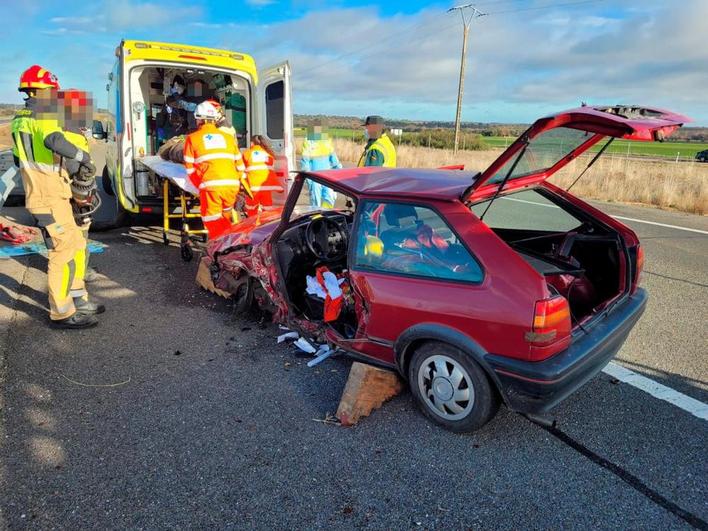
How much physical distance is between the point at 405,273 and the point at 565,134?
1225 millimetres

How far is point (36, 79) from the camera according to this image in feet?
14.3

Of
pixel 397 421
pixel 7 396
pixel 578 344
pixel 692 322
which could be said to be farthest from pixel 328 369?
pixel 692 322

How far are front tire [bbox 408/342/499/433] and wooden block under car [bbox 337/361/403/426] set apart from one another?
7.1 inches

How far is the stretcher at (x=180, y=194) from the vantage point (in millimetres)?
6223

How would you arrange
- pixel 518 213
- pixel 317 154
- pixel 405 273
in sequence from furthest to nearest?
pixel 518 213 → pixel 317 154 → pixel 405 273

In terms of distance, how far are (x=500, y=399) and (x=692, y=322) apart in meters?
2.85

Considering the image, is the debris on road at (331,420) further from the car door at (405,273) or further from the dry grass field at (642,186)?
the dry grass field at (642,186)

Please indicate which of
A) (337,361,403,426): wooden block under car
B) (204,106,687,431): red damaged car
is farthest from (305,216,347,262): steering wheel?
(337,361,403,426): wooden block under car

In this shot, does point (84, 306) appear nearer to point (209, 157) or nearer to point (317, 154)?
point (209, 157)

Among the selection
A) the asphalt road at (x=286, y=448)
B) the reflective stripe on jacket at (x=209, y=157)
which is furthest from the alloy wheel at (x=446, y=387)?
the reflective stripe on jacket at (x=209, y=157)

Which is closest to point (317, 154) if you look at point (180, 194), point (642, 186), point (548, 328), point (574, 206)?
point (180, 194)

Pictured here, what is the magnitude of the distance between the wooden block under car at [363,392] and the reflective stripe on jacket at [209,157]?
3.42m

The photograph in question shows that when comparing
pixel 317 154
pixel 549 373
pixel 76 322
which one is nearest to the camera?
pixel 549 373

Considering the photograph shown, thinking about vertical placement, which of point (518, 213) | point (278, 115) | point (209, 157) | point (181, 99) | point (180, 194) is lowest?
point (518, 213)
